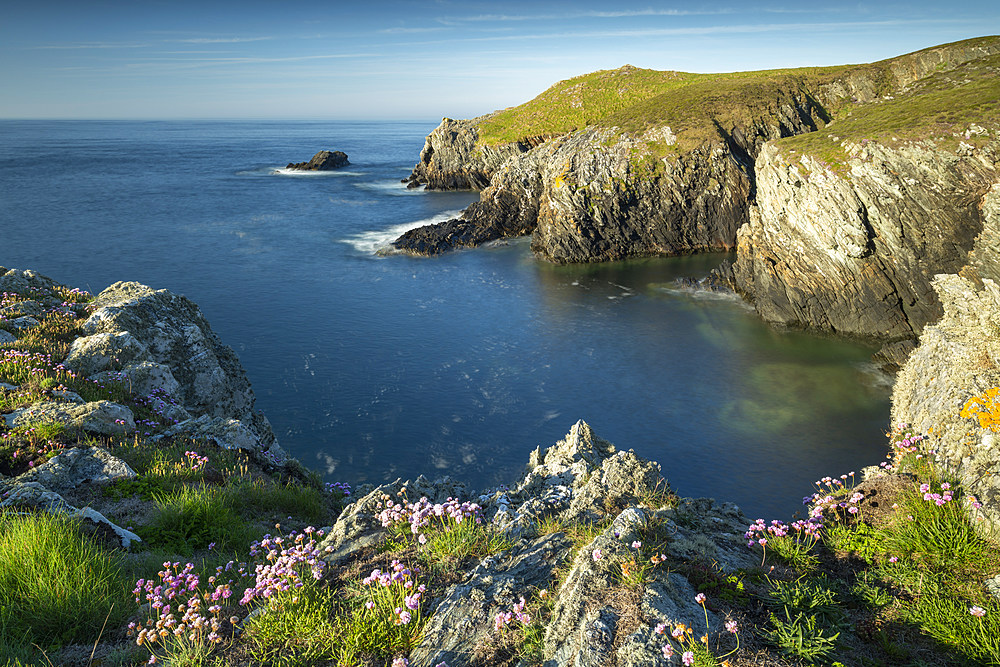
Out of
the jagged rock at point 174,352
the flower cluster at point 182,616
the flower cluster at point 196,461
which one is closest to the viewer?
the flower cluster at point 182,616

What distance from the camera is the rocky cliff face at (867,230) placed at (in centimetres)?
2898

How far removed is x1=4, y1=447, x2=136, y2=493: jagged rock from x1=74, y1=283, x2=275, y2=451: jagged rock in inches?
186

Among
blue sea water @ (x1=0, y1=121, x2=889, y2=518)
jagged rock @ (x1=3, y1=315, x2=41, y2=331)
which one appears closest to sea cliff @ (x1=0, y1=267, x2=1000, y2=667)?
jagged rock @ (x1=3, y1=315, x2=41, y2=331)

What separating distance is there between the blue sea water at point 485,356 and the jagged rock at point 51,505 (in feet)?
47.9

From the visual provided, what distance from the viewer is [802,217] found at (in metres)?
35.7

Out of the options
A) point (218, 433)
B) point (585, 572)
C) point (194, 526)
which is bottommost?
point (218, 433)

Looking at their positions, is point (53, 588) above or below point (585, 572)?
below

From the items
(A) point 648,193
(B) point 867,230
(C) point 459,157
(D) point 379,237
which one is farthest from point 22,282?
(C) point 459,157

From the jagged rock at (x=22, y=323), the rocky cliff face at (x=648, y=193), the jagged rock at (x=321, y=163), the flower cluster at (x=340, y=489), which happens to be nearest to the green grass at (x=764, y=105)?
the rocky cliff face at (x=648, y=193)

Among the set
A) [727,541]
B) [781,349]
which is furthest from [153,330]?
[781,349]

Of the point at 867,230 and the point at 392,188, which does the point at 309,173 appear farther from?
the point at 867,230

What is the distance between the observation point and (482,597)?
20.7 feet

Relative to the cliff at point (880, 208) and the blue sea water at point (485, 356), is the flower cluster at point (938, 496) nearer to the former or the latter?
the blue sea water at point (485, 356)

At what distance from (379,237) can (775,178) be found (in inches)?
1733
